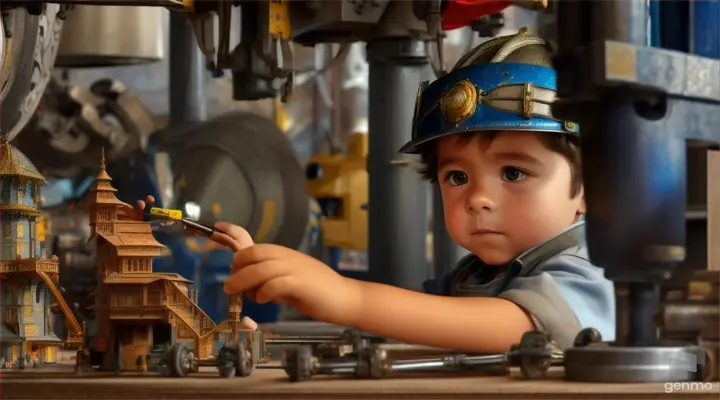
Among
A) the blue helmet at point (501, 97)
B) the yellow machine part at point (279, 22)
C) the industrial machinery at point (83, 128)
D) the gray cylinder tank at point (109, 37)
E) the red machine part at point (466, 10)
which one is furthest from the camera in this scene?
the industrial machinery at point (83, 128)

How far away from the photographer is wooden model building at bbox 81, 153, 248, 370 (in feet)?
3.58

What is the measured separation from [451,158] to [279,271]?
1.16 ft

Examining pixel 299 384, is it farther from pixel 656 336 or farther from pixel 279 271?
pixel 656 336

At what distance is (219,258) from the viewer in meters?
2.90

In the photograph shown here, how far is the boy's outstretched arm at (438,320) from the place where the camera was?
1098mm

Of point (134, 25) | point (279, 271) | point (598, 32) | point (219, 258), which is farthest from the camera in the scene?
point (219, 258)

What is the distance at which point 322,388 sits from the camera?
36.4 inches

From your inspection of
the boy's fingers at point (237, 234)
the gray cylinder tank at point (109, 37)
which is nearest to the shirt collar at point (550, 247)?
the boy's fingers at point (237, 234)

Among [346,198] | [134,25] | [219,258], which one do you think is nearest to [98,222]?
[134,25]

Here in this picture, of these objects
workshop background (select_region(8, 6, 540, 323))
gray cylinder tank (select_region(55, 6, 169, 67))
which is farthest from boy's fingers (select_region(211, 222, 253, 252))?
gray cylinder tank (select_region(55, 6, 169, 67))

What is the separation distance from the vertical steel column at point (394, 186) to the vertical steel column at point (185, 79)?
1.05 metres

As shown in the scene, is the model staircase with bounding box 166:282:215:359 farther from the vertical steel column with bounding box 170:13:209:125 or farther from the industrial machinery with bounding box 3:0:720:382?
the vertical steel column with bounding box 170:13:209:125

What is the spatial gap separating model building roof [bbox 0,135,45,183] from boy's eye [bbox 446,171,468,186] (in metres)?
0.39

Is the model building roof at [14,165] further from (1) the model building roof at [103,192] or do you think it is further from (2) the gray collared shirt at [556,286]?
(2) the gray collared shirt at [556,286]
